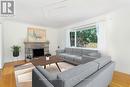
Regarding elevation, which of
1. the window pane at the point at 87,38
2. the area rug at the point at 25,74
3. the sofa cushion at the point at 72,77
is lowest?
the area rug at the point at 25,74

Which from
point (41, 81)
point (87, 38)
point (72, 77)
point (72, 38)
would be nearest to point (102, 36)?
point (87, 38)

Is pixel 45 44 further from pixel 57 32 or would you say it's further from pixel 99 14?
pixel 99 14

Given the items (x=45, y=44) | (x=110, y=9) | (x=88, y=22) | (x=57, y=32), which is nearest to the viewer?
(x=110, y=9)

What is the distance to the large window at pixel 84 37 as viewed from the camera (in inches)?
210

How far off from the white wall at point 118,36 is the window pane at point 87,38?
73 centimetres

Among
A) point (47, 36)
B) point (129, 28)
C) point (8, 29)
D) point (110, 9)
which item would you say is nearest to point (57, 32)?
point (47, 36)

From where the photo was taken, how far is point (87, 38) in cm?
575

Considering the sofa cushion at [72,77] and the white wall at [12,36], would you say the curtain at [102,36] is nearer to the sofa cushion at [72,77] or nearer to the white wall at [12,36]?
the sofa cushion at [72,77]

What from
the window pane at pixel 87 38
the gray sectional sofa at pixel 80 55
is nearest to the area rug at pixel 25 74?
the gray sectional sofa at pixel 80 55

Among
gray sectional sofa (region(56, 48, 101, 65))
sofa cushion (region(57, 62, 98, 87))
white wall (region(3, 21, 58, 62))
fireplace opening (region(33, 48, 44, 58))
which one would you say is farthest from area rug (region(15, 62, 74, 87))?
fireplace opening (region(33, 48, 44, 58))

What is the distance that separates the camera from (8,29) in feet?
19.8

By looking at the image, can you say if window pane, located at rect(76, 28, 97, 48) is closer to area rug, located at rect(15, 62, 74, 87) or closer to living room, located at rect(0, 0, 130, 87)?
living room, located at rect(0, 0, 130, 87)

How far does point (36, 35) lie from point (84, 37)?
3.21 metres

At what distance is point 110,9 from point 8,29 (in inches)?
216
